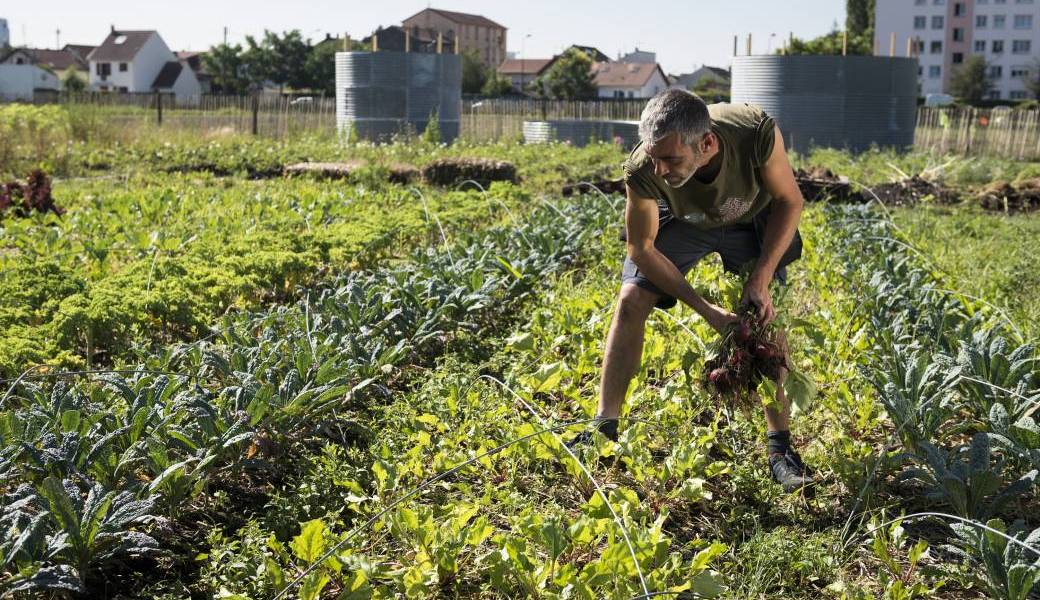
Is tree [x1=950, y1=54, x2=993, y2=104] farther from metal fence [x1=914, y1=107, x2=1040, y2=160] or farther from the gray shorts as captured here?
the gray shorts

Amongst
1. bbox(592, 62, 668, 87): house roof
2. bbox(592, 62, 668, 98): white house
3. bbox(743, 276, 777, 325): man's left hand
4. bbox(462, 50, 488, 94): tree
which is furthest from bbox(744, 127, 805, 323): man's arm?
bbox(592, 62, 668, 98): white house

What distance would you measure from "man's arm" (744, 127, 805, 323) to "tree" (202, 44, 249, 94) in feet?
229

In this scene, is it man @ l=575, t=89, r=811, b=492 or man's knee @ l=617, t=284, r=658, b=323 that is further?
man's knee @ l=617, t=284, r=658, b=323

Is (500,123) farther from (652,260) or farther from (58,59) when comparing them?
(58,59)

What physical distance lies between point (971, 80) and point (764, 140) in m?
69.4

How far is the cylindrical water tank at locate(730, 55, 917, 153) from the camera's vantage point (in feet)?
55.2

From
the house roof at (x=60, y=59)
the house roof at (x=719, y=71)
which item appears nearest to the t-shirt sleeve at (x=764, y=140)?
the house roof at (x=60, y=59)

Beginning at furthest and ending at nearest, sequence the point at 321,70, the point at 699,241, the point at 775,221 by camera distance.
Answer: the point at 321,70
the point at 699,241
the point at 775,221

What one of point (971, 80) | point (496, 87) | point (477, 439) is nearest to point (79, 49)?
point (496, 87)

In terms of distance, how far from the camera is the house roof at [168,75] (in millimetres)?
76062

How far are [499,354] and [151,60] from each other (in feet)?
261

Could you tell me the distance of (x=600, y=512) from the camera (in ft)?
9.10

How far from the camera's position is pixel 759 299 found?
10.7 feet

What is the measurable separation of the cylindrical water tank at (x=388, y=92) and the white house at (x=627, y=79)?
221 ft
